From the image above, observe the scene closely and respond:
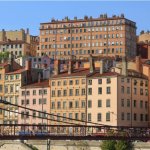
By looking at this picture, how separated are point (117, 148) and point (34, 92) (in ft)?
104

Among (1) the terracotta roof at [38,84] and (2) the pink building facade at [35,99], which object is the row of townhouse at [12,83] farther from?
(1) the terracotta roof at [38,84]

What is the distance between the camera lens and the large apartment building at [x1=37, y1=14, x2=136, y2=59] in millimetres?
142125

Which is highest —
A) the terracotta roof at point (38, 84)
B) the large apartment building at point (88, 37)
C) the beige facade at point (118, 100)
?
the large apartment building at point (88, 37)

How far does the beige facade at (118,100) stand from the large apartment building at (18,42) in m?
76.0

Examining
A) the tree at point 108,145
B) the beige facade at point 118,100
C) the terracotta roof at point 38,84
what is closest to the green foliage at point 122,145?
the tree at point 108,145

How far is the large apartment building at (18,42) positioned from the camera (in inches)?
6235

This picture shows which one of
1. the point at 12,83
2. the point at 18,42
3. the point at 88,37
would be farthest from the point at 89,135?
the point at 18,42

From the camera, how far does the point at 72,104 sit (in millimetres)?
82938

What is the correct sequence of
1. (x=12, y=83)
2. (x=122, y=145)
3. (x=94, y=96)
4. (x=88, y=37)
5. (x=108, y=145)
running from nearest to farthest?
(x=122, y=145), (x=108, y=145), (x=94, y=96), (x=12, y=83), (x=88, y=37)

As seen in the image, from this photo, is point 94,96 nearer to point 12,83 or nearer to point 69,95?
point 69,95

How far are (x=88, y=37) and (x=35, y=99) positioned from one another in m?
61.0

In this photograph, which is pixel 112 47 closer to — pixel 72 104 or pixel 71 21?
pixel 71 21

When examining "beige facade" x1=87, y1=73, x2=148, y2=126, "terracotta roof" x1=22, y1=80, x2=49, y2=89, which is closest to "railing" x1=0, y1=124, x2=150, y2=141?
"beige facade" x1=87, y1=73, x2=148, y2=126

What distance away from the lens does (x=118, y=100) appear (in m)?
77.1
